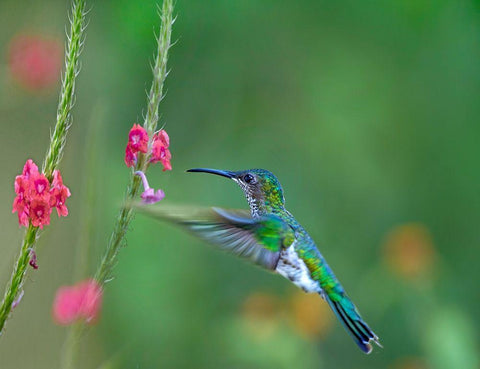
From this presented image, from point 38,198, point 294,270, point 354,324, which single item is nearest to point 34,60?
point 294,270

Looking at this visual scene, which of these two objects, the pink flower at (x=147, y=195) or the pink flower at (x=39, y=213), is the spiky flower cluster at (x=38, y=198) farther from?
the pink flower at (x=147, y=195)

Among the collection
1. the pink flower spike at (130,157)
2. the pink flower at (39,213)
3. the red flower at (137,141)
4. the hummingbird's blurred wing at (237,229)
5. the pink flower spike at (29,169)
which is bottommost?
the hummingbird's blurred wing at (237,229)

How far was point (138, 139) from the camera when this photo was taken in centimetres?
131

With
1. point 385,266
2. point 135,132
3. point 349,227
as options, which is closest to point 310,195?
point 349,227

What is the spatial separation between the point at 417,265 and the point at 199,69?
1863mm

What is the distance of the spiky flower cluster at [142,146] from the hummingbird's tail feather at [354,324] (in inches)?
29.9

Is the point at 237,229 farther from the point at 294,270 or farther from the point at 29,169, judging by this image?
the point at 29,169

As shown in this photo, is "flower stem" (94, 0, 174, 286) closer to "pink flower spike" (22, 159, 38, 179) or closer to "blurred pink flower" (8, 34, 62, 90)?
"pink flower spike" (22, 159, 38, 179)

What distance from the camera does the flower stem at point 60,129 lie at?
3.87 feet

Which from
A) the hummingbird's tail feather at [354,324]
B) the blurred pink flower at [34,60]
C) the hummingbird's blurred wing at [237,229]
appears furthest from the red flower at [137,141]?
the blurred pink flower at [34,60]

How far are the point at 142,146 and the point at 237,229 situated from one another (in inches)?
17.4

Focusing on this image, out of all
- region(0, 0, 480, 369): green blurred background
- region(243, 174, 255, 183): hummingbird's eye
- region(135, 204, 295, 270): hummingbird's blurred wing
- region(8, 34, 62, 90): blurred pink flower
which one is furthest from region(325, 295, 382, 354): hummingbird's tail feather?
region(8, 34, 62, 90): blurred pink flower

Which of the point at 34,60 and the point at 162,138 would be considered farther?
the point at 34,60

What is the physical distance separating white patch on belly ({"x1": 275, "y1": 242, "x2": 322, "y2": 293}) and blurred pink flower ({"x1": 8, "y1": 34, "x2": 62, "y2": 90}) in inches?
84.3
